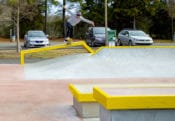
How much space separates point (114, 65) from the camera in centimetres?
1683

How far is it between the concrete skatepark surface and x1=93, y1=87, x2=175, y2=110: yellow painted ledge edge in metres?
2.38

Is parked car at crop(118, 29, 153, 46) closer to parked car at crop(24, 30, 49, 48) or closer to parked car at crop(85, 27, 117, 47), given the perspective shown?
parked car at crop(85, 27, 117, 47)

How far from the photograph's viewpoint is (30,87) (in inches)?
512

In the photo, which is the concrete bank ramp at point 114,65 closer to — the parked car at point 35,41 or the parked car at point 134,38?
the parked car at point 35,41

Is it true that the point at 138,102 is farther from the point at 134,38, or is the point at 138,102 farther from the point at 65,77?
the point at 134,38

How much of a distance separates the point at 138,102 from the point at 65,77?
9278 mm

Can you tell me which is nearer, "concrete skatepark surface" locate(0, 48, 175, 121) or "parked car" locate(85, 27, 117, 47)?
"concrete skatepark surface" locate(0, 48, 175, 121)

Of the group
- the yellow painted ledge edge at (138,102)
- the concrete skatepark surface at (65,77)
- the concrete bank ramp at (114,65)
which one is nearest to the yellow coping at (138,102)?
the yellow painted ledge edge at (138,102)

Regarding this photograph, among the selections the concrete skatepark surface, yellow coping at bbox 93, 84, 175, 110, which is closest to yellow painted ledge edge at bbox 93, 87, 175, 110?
yellow coping at bbox 93, 84, 175, 110

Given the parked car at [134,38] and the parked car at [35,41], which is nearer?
the parked car at [35,41]

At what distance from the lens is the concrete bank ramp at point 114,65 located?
15.9m

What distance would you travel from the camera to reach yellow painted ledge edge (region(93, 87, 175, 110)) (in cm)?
620

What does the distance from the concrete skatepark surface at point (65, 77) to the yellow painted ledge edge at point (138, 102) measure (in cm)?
238

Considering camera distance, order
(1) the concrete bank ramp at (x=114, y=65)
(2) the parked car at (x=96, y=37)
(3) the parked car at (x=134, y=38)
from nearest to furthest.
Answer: (1) the concrete bank ramp at (x=114, y=65) < (3) the parked car at (x=134, y=38) < (2) the parked car at (x=96, y=37)
